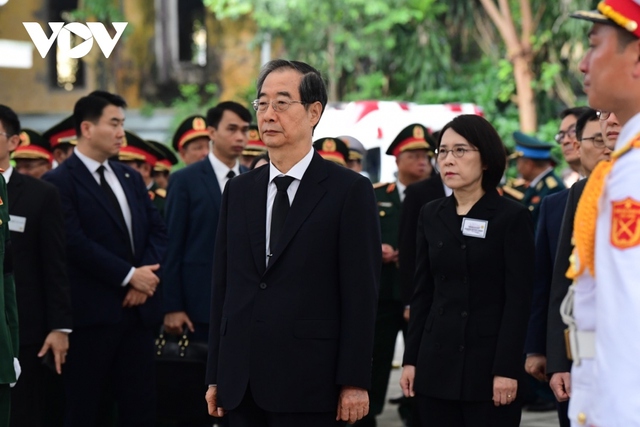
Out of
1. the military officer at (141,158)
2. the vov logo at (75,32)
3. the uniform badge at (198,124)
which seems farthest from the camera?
the uniform badge at (198,124)

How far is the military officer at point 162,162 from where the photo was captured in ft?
35.6

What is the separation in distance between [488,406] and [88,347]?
101 inches

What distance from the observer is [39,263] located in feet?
21.4

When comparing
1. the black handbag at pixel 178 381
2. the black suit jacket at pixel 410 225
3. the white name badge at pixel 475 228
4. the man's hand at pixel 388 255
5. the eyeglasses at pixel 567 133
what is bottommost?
the black handbag at pixel 178 381

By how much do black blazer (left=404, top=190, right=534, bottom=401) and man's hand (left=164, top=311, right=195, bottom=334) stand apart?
220 cm

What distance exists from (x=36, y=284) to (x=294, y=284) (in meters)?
2.54

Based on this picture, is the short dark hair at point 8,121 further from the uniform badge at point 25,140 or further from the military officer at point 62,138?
the military officer at point 62,138

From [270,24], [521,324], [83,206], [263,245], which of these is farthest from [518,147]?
[270,24]

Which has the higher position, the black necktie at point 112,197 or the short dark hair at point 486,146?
the short dark hair at point 486,146

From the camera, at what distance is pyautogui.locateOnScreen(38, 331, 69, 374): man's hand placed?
6.42 m

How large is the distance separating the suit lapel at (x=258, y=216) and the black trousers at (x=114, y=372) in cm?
251

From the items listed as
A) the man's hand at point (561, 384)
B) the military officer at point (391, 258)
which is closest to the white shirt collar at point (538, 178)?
the military officer at point (391, 258)

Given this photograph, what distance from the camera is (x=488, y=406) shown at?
525 centimetres

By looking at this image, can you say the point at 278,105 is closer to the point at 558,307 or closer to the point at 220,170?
the point at 558,307
